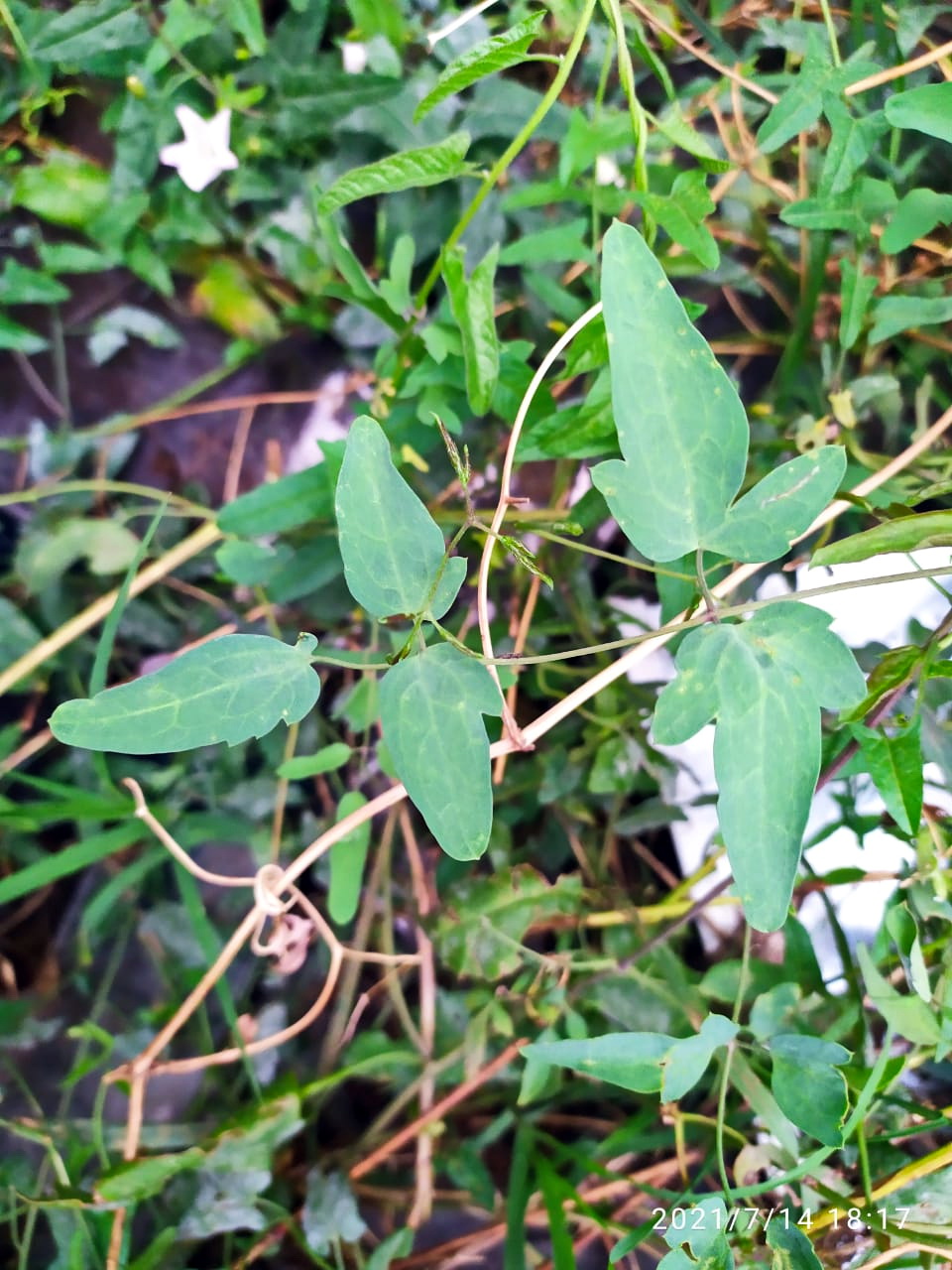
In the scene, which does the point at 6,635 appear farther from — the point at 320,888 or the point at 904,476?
the point at 904,476

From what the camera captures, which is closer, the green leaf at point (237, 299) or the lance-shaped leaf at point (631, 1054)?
the lance-shaped leaf at point (631, 1054)

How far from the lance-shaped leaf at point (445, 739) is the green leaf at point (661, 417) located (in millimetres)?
124

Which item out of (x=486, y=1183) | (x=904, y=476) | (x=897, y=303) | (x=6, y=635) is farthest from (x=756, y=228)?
(x=486, y=1183)

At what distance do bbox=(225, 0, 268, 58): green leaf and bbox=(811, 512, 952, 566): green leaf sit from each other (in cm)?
79

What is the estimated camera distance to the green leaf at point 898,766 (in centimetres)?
61

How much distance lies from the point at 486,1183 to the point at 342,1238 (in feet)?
0.50

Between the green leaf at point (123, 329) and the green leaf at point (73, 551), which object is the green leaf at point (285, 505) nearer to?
the green leaf at point (73, 551)

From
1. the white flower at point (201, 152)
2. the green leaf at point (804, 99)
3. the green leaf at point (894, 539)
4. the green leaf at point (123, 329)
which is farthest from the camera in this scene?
the green leaf at point (123, 329)

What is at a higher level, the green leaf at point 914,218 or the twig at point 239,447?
the green leaf at point 914,218

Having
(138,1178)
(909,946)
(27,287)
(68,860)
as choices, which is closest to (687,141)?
(909,946)

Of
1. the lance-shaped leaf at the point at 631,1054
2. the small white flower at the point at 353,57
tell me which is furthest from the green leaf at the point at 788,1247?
the small white flower at the point at 353,57

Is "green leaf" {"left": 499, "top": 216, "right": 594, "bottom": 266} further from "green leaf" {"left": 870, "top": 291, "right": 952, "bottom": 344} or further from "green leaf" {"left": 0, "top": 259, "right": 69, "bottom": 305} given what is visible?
"green leaf" {"left": 0, "top": 259, "right": 69, "bottom": 305}

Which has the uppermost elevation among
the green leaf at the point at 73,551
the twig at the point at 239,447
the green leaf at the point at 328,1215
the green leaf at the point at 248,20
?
the green leaf at the point at 248,20

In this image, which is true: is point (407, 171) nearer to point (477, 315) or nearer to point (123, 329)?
point (477, 315)
